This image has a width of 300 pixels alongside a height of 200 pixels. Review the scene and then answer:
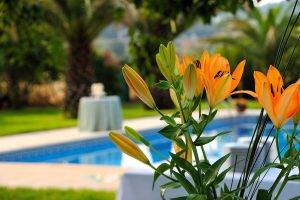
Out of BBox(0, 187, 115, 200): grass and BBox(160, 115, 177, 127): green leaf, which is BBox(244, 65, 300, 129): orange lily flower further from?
BBox(0, 187, 115, 200): grass

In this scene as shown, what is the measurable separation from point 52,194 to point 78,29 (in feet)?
27.7

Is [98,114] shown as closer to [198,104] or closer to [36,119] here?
[36,119]

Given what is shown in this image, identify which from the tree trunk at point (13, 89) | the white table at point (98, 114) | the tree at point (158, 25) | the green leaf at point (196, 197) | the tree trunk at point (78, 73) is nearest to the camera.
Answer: the green leaf at point (196, 197)

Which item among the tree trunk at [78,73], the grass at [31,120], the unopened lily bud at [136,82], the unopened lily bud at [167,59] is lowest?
the grass at [31,120]

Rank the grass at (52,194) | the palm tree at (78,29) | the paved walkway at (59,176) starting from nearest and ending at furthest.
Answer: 1. the grass at (52,194)
2. the paved walkway at (59,176)
3. the palm tree at (78,29)

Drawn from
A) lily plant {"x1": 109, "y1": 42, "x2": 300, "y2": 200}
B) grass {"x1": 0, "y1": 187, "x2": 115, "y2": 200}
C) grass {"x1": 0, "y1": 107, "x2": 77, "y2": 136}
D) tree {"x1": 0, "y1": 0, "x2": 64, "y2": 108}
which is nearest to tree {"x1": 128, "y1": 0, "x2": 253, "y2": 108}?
grass {"x1": 0, "y1": 187, "x2": 115, "y2": 200}

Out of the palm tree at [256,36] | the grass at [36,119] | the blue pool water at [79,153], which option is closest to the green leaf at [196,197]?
the blue pool water at [79,153]

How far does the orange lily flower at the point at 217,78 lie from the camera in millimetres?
1016

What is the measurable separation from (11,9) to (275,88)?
3.11m

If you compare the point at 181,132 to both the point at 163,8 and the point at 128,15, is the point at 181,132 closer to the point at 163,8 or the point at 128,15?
the point at 163,8

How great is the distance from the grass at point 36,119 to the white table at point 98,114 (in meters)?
0.97

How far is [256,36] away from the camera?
55.9ft

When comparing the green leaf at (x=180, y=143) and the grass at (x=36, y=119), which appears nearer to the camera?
the green leaf at (x=180, y=143)

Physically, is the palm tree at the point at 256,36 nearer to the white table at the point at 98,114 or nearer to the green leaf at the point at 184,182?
the white table at the point at 98,114
